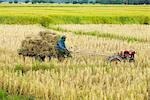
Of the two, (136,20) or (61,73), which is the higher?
(61,73)

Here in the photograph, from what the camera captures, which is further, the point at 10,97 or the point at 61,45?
the point at 61,45

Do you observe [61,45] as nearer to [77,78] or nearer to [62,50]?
[62,50]

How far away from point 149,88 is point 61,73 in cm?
298

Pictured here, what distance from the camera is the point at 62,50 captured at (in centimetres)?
1659

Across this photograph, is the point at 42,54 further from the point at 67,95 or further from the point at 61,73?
the point at 67,95

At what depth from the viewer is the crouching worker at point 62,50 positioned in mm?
16578

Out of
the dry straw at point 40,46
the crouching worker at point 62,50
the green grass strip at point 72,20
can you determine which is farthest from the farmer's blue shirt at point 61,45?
the green grass strip at point 72,20

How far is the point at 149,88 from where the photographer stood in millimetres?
10906

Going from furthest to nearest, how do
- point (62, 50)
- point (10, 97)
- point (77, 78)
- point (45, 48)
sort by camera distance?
point (45, 48) < point (62, 50) < point (77, 78) < point (10, 97)

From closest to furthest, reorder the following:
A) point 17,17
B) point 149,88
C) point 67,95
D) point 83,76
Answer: point 67,95 < point 149,88 < point 83,76 < point 17,17

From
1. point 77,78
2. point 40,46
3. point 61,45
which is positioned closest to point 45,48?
point 40,46

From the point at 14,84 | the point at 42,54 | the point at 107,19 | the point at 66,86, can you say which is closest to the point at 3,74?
the point at 14,84

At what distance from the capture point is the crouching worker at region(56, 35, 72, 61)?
54.4ft

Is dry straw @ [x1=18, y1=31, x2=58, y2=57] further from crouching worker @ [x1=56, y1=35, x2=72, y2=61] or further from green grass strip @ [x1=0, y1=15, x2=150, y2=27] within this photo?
green grass strip @ [x1=0, y1=15, x2=150, y2=27]
